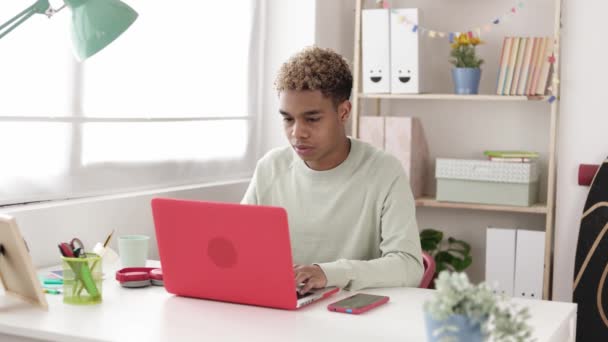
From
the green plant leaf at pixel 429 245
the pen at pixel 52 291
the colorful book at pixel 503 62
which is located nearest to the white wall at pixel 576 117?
the colorful book at pixel 503 62

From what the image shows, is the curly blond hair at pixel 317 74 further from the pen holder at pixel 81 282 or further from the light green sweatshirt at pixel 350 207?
the pen holder at pixel 81 282

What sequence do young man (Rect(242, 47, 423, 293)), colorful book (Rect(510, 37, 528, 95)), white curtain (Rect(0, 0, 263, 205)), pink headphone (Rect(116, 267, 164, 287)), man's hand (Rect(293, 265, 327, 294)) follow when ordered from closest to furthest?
man's hand (Rect(293, 265, 327, 294)), pink headphone (Rect(116, 267, 164, 287)), young man (Rect(242, 47, 423, 293)), white curtain (Rect(0, 0, 263, 205)), colorful book (Rect(510, 37, 528, 95))

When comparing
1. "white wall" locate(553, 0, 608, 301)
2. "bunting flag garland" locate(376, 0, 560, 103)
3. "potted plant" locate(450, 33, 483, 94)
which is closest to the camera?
"white wall" locate(553, 0, 608, 301)

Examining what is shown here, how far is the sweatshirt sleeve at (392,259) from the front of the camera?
1.96m

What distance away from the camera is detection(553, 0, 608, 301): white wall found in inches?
122

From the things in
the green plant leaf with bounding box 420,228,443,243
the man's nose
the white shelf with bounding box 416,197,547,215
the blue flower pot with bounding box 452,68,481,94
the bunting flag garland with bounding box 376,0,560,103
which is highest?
the bunting flag garland with bounding box 376,0,560,103

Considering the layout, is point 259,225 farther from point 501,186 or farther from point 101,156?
point 501,186

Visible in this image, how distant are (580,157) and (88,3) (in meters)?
2.05

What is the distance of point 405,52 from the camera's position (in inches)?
136

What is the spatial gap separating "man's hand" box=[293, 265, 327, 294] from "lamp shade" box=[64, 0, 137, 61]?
0.66 meters

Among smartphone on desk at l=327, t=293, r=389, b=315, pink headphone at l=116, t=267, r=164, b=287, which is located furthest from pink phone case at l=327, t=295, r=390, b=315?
pink headphone at l=116, t=267, r=164, b=287

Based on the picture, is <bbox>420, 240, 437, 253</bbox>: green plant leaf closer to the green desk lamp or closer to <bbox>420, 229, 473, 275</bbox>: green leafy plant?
<bbox>420, 229, 473, 275</bbox>: green leafy plant

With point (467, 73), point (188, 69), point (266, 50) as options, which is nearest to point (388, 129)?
point (467, 73)

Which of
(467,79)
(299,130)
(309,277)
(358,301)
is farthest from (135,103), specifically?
(467,79)
